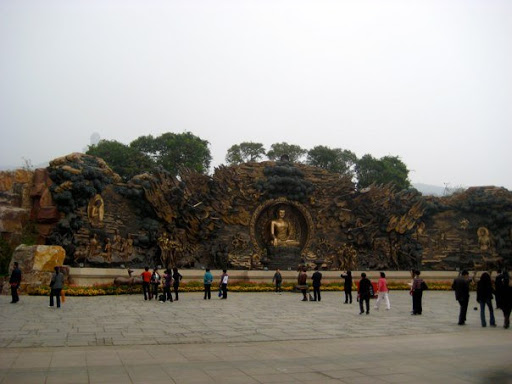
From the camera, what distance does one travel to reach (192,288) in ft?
82.0

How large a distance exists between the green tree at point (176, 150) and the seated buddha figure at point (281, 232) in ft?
75.9

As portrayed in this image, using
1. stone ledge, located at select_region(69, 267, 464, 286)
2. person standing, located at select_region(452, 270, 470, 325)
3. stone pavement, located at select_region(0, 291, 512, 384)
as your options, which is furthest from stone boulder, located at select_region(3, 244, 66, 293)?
person standing, located at select_region(452, 270, 470, 325)

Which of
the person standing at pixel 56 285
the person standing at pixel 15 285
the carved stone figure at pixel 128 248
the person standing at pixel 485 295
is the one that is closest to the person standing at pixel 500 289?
the person standing at pixel 485 295

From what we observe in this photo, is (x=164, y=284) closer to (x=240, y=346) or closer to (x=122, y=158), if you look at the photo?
(x=240, y=346)

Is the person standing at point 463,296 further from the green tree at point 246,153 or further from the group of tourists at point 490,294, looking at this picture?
the green tree at point 246,153

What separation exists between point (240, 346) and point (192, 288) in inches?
609

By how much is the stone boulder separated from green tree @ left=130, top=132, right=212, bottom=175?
113ft

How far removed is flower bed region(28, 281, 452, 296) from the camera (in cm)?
2103

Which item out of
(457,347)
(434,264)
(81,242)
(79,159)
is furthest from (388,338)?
(434,264)

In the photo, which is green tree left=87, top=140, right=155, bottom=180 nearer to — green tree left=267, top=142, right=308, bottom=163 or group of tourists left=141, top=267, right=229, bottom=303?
green tree left=267, top=142, right=308, bottom=163

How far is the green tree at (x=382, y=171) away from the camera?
6312cm

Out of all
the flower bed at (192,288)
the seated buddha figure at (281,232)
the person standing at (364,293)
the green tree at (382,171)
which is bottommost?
the flower bed at (192,288)

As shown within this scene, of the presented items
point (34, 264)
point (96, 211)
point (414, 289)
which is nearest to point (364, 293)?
point (414, 289)

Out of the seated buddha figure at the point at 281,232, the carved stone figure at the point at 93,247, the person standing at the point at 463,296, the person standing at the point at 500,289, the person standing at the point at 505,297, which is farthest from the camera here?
the seated buddha figure at the point at 281,232
